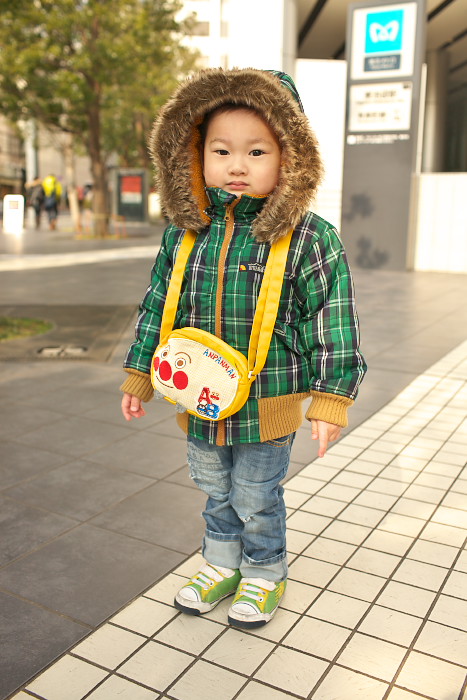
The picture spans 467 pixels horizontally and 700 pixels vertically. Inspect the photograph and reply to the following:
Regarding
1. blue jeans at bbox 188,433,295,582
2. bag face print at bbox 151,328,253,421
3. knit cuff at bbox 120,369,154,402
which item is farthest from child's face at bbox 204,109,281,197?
blue jeans at bbox 188,433,295,582

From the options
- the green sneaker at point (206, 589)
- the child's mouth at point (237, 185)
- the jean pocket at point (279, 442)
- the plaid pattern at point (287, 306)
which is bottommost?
the green sneaker at point (206, 589)

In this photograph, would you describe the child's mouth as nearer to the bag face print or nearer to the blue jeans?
the bag face print

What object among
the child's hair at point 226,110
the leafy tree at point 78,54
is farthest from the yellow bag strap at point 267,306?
the leafy tree at point 78,54

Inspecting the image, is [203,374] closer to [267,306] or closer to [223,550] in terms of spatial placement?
[267,306]

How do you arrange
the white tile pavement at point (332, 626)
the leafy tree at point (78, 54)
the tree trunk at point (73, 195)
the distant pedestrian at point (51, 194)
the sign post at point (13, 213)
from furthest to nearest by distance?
the tree trunk at point (73, 195), the distant pedestrian at point (51, 194), the leafy tree at point (78, 54), the sign post at point (13, 213), the white tile pavement at point (332, 626)

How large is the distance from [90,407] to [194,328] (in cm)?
287

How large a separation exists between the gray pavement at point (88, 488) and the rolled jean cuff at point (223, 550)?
0.29 metres

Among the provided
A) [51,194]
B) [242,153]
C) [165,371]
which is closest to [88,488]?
[165,371]

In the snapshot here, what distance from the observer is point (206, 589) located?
259 cm

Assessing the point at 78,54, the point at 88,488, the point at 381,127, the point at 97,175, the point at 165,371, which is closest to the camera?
the point at 165,371

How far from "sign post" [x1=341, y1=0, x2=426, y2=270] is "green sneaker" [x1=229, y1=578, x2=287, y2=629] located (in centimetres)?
1215

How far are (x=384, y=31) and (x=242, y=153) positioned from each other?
12.9 metres

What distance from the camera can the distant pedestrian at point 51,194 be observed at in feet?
73.3

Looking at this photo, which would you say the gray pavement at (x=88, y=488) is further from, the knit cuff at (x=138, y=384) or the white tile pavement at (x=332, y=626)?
the knit cuff at (x=138, y=384)
